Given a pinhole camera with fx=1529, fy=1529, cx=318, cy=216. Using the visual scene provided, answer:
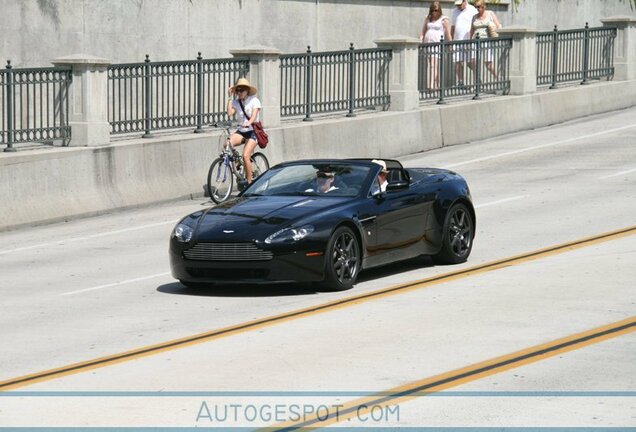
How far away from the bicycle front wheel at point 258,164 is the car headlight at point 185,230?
328 inches

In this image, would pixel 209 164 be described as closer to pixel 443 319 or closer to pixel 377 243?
pixel 377 243

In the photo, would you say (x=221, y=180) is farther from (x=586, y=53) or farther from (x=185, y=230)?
(x=586, y=53)

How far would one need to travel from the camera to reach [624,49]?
35.0 meters

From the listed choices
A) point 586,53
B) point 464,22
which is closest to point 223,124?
point 464,22

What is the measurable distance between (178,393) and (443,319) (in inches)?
137

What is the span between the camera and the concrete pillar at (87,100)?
72.8 ft

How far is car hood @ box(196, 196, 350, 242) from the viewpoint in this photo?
1436cm

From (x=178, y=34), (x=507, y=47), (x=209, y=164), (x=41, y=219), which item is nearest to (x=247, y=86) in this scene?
(x=209, y=164)

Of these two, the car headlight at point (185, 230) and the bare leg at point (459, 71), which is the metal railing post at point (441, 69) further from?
the car headlight at point (185, 230)

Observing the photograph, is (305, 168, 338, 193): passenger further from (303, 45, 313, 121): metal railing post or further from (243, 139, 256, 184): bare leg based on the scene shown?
(303, 45, 313, 121): metal railing post

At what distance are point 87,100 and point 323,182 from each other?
7.72 m

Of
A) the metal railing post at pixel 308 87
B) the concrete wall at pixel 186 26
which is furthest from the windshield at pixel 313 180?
the concrete wall at pixel 186 26

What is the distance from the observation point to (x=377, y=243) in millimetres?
15102

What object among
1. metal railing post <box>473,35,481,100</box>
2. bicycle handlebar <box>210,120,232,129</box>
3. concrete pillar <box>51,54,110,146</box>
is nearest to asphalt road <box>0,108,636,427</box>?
concrete pillar <box>51,54,110,146</box>
